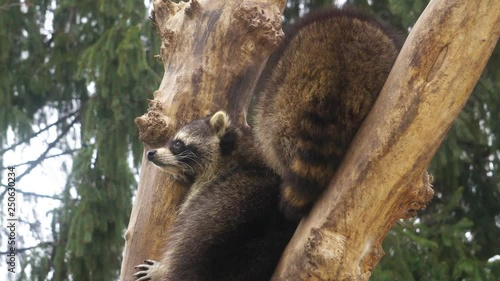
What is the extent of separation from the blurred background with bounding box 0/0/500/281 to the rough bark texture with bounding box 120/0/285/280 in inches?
127

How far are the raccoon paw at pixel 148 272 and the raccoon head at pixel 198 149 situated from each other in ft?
1.69

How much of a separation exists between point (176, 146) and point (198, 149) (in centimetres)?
30

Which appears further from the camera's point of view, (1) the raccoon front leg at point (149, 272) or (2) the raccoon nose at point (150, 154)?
(2) the raccoon nose at point (150, 154)

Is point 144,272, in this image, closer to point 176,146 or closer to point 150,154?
point 150,154

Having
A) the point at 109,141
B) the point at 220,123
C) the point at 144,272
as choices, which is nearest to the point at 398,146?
the point at 220,123

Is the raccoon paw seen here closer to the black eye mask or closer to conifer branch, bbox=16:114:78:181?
the black eye mask

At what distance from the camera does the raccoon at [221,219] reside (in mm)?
3746

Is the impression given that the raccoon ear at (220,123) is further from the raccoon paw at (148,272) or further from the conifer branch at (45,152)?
the conifer branch at (45,152)

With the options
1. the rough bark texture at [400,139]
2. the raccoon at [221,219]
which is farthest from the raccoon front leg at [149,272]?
the rough bark texture at [400,139]

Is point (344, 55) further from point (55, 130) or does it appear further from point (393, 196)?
point (55, 130)

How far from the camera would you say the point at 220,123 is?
14.7 ft

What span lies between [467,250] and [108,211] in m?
3.68

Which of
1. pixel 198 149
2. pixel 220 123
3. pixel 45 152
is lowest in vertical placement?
pixel 45 152

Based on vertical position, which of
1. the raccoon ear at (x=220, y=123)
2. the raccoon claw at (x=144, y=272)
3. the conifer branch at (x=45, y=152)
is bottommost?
the raccoon claw at (x=144, y=272)
